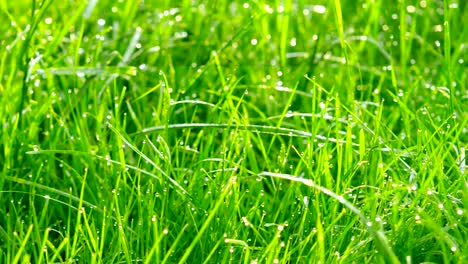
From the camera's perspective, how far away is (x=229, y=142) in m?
1.99

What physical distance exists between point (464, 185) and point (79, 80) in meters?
1.05

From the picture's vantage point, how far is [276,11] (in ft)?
8.16

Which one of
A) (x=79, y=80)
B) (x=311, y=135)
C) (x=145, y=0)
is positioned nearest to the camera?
(x=311, y=135)

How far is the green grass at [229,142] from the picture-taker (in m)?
1.56

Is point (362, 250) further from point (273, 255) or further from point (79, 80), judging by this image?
point (79, 80)

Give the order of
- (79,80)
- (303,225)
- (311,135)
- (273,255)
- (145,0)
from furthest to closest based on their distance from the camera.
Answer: (145,0), (79,80), (311,135), (303,225), (273,255)

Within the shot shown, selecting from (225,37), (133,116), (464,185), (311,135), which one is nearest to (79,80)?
(133,116)

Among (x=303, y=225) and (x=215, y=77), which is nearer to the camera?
(x=303, y=225)

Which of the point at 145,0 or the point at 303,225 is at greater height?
the point at 145,0

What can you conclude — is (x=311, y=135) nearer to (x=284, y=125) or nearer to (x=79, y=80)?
(x=284, y=125)

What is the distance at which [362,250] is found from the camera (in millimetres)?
1541

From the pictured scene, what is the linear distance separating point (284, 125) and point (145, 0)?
3.03 feet

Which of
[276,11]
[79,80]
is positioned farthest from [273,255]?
[276,11]

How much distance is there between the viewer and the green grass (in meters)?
1.56
